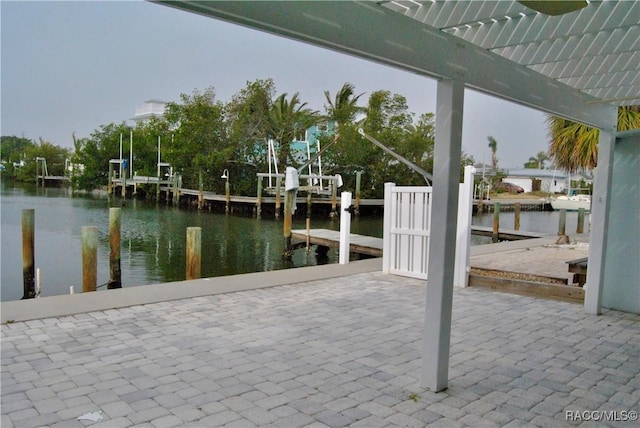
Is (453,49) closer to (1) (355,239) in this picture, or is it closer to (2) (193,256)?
(2) (193,256)

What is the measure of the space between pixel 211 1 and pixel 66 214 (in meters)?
25.4

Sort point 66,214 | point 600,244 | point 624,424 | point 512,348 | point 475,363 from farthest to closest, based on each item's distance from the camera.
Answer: point 66,214, point 600,244, point 512,348, point 475,363, point 624,424

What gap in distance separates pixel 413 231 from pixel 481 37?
4.42 m

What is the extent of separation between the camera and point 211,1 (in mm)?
2070

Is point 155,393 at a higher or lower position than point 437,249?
lower

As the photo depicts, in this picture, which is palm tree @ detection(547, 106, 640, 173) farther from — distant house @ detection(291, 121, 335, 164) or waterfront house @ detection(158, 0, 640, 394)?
distant house @ detection(291, 121, 335, 164)

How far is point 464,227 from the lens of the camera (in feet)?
23.0

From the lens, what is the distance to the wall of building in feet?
18.3

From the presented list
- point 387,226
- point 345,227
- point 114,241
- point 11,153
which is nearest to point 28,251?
point 114,241

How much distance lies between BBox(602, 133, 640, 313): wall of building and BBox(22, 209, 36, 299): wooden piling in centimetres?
975

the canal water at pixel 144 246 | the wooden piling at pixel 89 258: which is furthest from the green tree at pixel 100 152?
the wooden piling at pixel 89 258

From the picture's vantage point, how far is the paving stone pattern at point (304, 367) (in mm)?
2928

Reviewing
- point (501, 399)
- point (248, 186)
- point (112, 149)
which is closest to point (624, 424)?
point (501, 399)

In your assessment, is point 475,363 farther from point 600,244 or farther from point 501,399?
point 600,244
